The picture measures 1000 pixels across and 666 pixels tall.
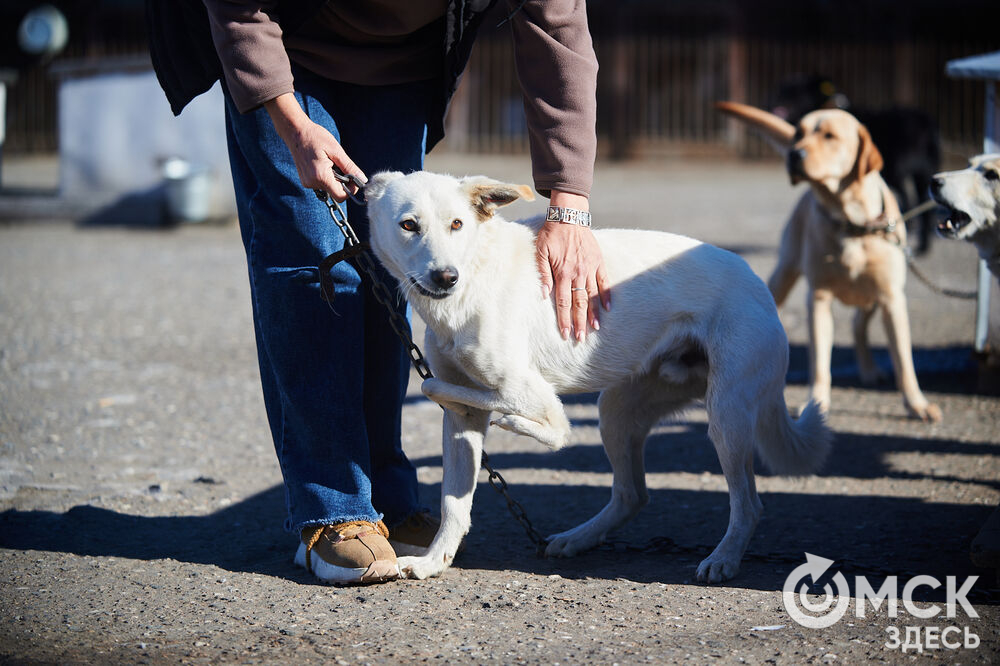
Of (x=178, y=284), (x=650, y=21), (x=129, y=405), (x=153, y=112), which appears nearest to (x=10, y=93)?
(x=153, y=112)

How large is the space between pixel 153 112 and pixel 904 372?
8.75 metres

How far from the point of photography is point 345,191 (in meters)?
2.51

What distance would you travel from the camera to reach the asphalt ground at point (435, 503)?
2293mm

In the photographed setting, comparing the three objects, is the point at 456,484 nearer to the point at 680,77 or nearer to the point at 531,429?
the point at 531,429

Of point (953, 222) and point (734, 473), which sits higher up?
point (953, 222)

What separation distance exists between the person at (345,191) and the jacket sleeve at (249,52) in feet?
0.23

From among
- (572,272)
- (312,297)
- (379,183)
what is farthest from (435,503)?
(379,183)

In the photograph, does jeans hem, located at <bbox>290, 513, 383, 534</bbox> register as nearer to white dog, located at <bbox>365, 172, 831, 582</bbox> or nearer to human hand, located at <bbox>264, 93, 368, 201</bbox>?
white dog, located at <bbox>365, 172, 831, 582</bbox>

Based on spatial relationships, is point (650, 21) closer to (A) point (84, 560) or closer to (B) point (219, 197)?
(B) point (219, 197)

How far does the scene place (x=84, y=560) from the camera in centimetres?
282

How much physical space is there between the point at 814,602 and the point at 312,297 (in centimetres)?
149

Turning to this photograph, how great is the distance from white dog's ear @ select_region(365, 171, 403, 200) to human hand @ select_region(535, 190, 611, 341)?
42cm

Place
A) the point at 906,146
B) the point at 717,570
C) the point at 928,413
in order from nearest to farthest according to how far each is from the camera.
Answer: the point at 717,570 < the point at 928,413 < the point at 906,146

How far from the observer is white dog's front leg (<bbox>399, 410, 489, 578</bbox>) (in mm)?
2709
